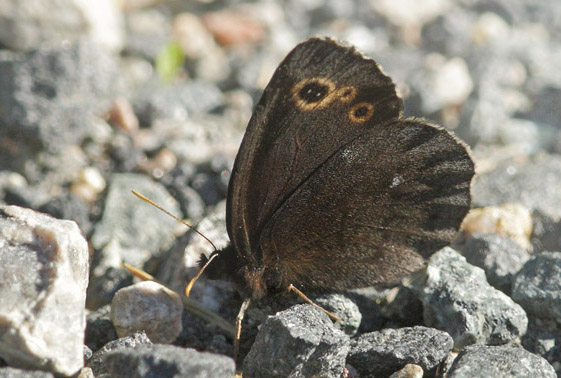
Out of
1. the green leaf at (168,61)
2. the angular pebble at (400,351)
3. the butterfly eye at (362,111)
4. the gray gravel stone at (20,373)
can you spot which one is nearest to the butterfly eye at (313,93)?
the butterfly eye at (362,111)

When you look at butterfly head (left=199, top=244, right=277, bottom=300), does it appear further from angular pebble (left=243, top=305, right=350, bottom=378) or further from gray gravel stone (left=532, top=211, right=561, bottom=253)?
gray gravel stone (left=532, top=211, right=561, bottom=253)

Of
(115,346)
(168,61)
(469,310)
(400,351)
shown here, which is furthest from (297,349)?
(168,61)

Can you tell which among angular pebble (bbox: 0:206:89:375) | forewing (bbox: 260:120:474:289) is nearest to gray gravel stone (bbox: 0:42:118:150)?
angular pebble (bbox: 0:206:89:375)

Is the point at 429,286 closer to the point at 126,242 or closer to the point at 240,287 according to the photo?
the point at 240,287

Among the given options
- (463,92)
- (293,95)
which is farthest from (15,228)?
(463,92)

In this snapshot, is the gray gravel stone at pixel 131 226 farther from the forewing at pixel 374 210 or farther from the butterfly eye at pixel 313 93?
the butterfly eye at pixel 313 93

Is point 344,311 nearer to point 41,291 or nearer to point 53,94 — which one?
point 41,291
